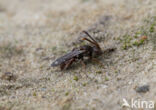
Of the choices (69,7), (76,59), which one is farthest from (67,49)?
(69,7)

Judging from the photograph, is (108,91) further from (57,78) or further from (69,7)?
(69,7)

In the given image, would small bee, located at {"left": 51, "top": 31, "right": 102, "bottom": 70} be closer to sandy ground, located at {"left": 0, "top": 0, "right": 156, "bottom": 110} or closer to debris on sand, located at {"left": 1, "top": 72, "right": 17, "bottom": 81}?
sandy ground, located at {"left": 0, "top": 0, "right": 156, "bottom": 110}

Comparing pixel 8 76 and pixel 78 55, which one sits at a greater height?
pixel 78 55

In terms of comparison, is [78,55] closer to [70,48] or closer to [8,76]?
[70,48]

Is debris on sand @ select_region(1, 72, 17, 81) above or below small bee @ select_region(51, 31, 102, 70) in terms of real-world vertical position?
below

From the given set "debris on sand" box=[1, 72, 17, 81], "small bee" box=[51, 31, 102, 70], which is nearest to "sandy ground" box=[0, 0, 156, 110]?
Answer: "debris on sand" box=[1, 72, 17, 81]

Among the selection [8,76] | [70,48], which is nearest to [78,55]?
[70,48]

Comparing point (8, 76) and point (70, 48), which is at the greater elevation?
point (70, 48)

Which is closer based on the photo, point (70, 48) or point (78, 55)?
point (78, 55)
